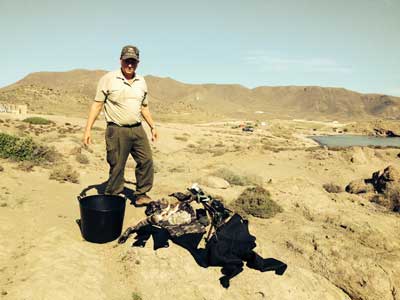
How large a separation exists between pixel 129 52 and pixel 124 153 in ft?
5.24

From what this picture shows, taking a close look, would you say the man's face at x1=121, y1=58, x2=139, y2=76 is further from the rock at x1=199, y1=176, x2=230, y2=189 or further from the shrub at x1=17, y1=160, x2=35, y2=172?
the rock at x1=199, y1=176, x2=230, y2=189

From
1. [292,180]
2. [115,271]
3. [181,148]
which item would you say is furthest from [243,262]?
[181,148]

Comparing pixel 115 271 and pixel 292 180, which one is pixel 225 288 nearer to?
pixel 115 271

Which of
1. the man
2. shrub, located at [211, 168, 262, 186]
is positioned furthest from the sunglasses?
shrub, located at [211, 168, 262, 186]

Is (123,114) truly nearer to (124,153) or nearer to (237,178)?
(124,153)

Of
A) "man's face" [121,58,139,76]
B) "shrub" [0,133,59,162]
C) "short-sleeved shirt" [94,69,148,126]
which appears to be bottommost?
"shrub" [0,133,59,162]

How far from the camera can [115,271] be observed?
415 centimetres

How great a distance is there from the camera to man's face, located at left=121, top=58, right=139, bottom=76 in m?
4.80

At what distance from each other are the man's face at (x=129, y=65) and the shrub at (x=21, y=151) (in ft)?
18.4

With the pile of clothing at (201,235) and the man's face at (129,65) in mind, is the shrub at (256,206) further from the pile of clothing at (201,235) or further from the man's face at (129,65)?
the man's face at (129,65)

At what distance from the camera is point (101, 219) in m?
4.31

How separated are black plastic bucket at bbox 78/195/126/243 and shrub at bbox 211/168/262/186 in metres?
6.71

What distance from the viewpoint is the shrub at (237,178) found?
11031mm

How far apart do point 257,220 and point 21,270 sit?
4.49 meters
